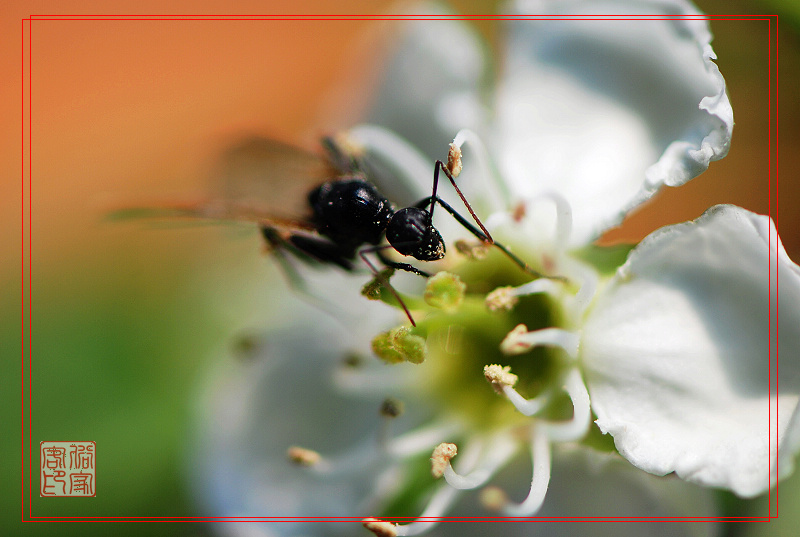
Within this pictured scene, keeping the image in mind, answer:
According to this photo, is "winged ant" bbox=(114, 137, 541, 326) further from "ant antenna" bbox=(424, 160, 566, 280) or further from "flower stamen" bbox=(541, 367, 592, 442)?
"flower stamen" bbox=(541, 367, 592, 442)

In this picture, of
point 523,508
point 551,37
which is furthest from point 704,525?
point 551,37

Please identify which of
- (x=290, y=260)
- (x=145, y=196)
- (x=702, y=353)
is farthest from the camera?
(x=145, y=196)

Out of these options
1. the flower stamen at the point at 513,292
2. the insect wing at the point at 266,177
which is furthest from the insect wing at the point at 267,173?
the flower stamen at the point at 513,292

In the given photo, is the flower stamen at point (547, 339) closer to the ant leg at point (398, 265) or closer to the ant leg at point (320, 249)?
the ant leg at point (398, 265)

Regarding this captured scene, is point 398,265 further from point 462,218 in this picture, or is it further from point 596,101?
point 596,101

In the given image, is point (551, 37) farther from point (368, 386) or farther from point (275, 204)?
point (368, 386)

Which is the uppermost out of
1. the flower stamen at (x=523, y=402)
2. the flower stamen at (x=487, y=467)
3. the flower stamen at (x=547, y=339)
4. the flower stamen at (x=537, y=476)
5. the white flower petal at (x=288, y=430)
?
the flower stamen at (x=547, y=339)

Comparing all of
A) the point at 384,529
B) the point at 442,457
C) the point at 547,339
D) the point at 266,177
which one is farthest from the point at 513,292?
the point at 266,177
